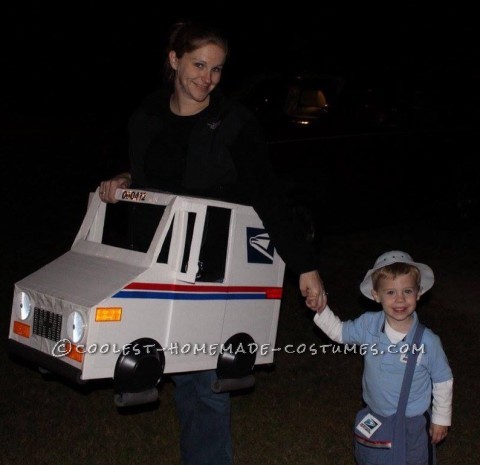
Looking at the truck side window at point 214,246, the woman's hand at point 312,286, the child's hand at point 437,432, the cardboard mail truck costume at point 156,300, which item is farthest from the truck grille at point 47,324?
the child's hand at point 437,432

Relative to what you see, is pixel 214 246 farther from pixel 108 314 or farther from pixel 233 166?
pixel 108 314

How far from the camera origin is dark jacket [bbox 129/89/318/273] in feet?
10.6

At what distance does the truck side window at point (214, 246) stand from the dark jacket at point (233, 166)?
0.26 ft

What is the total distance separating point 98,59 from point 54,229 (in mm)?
19820

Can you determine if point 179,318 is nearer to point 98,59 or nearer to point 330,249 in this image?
point 330,249

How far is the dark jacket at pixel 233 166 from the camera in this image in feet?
10.6

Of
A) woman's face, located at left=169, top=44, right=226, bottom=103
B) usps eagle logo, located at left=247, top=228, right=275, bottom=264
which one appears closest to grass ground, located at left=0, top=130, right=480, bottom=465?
usps eagle logo, located at left=247, top=228, right=275, bottom=264

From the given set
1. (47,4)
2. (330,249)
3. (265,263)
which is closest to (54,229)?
(330,249)

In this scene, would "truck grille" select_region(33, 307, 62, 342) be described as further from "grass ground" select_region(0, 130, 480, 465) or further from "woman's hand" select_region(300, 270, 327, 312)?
"woman's hand" select_region(300, 270, 327, 312)

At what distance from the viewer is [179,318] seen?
3.25 m

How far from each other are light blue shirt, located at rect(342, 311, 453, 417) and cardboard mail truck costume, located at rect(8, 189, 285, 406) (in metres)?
0.46

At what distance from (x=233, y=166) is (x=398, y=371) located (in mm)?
1114

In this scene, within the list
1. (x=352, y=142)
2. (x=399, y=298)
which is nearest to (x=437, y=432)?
(x=399, y=298)

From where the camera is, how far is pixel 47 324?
3213mm
